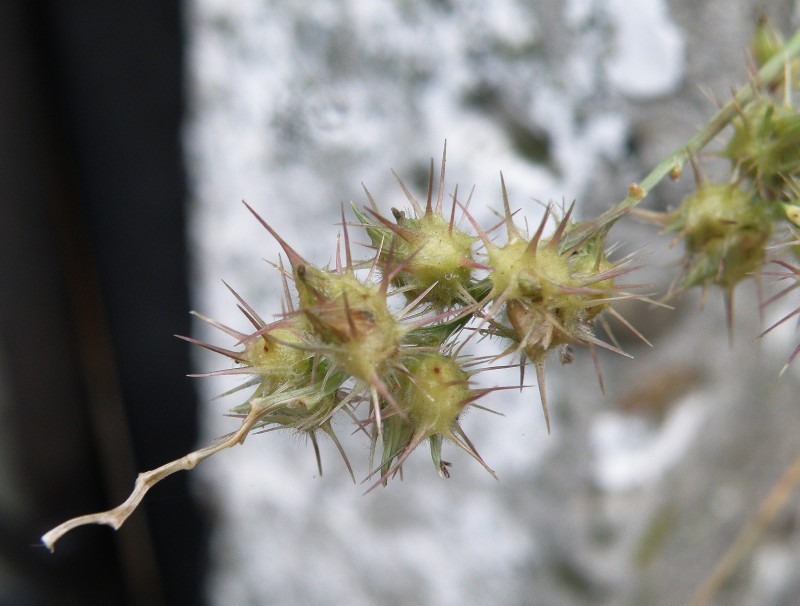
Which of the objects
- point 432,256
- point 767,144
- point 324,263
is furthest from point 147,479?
point 324,263

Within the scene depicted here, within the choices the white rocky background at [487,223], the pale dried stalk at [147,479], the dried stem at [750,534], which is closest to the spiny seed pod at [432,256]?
the pale dried stalk at [147,479]

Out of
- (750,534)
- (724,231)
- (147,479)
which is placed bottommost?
(750,534)

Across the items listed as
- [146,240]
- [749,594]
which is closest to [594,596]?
[749,594]

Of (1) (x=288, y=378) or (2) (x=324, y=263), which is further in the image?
(2) (x=324, y=263)

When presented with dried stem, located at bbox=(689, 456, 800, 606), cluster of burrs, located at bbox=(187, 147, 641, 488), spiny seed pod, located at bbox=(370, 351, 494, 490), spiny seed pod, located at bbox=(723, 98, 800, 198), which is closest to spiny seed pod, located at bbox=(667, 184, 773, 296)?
spiny seed pod, located at bbox=(723, 98, 800, 198)

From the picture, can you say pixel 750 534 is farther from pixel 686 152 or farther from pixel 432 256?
pixel 432 256

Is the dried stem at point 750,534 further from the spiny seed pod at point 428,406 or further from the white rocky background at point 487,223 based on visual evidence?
the spiny seed pod at point 428,406
